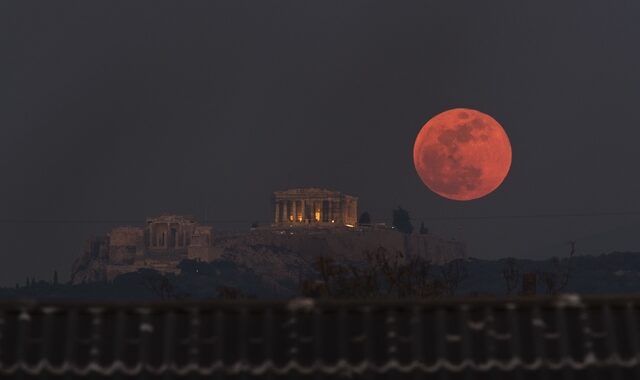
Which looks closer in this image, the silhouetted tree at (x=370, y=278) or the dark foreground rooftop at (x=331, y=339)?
the dark foreground rooftop at (x=331, y=339)

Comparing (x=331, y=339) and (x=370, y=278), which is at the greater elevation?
(x=370, y=278)

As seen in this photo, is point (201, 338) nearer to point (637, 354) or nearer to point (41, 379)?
point (41, 379)

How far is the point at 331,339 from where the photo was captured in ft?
40.3

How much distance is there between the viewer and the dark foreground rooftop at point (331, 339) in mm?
12211

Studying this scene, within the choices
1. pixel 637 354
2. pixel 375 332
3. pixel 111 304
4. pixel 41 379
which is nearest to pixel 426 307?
pixel 375 332

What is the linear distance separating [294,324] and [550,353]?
8.59ft

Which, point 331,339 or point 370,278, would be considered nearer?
point 331,339

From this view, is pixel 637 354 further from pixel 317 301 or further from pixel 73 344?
pixel 73 344

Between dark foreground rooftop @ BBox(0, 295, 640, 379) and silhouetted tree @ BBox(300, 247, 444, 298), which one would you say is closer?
dark foreground rooftop @ BBox(0, 295, 640, 379)

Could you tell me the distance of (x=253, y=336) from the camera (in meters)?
12.3

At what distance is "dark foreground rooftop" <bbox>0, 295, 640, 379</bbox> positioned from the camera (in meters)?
12.2

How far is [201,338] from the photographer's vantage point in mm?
12312

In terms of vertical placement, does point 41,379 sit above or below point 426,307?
below

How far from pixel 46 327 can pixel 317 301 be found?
2.80 meters
